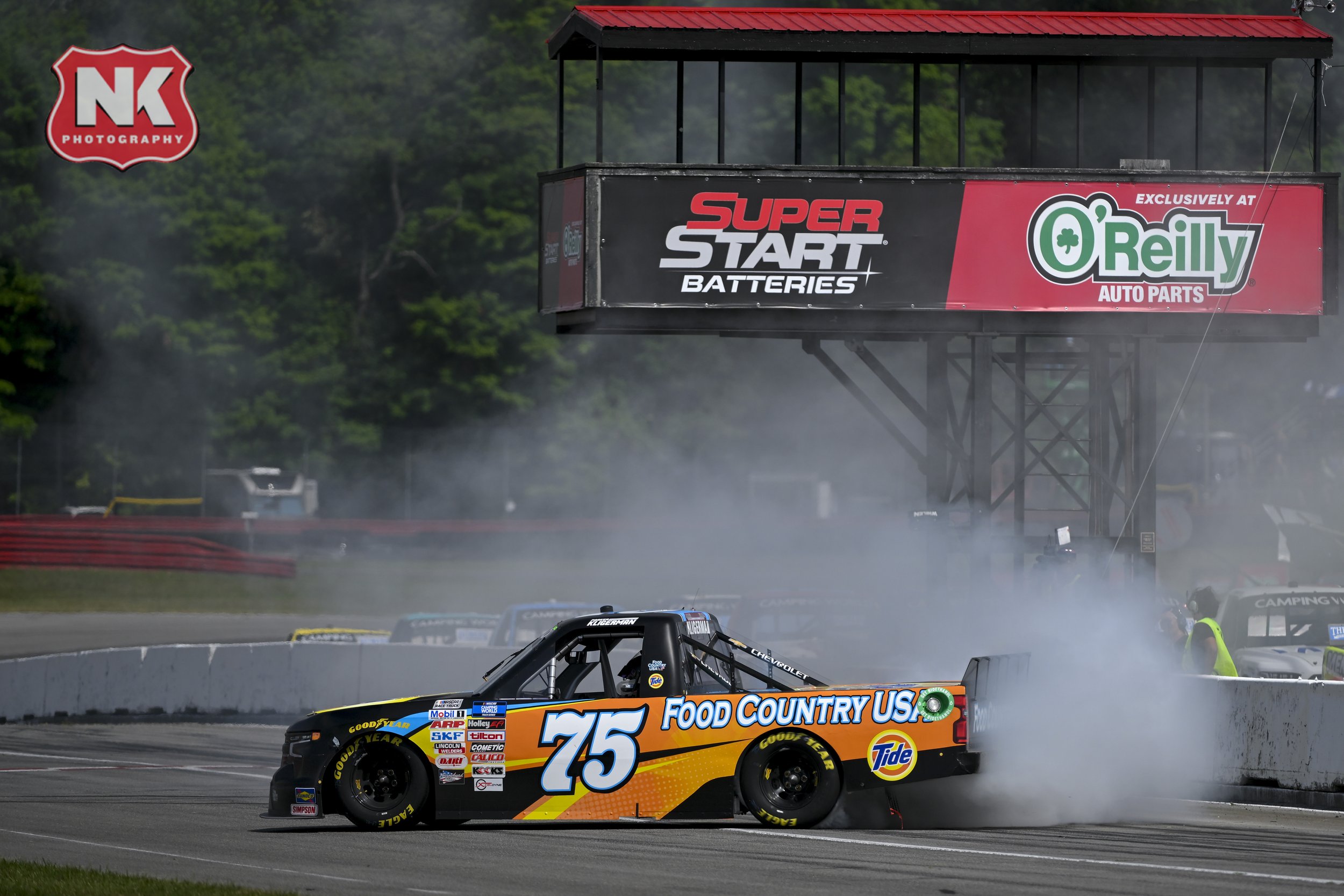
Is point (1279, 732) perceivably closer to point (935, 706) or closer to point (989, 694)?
point (989, 694)

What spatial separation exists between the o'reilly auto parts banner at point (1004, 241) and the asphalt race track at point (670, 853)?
7.07 m

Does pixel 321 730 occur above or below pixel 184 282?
below

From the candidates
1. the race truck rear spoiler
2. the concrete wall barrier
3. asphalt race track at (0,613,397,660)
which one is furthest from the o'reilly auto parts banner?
asphalt race track at (0,613,397,660)

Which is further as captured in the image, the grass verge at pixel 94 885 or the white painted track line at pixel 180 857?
the white painted track line at pixel 180 857

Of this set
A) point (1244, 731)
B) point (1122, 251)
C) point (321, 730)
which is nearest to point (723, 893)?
point (321, 730)

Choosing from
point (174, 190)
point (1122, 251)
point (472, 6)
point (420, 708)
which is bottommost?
point (420, 708)

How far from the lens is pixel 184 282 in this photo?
170 feet

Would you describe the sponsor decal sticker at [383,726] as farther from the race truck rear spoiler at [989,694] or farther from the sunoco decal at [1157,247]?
the sunoco decal at [1157,247]

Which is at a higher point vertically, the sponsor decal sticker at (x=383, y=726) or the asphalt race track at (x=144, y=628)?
the asphalt race track at (x=144, y=628)

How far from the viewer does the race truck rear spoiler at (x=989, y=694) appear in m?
10.7

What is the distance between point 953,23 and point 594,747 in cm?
1121

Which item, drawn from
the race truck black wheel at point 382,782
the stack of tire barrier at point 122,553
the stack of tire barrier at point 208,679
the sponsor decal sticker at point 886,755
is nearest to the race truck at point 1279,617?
the sponsor decal sticker at point 886,755

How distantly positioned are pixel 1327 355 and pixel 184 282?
32257 millimetres

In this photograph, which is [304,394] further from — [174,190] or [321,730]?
[321,730]
